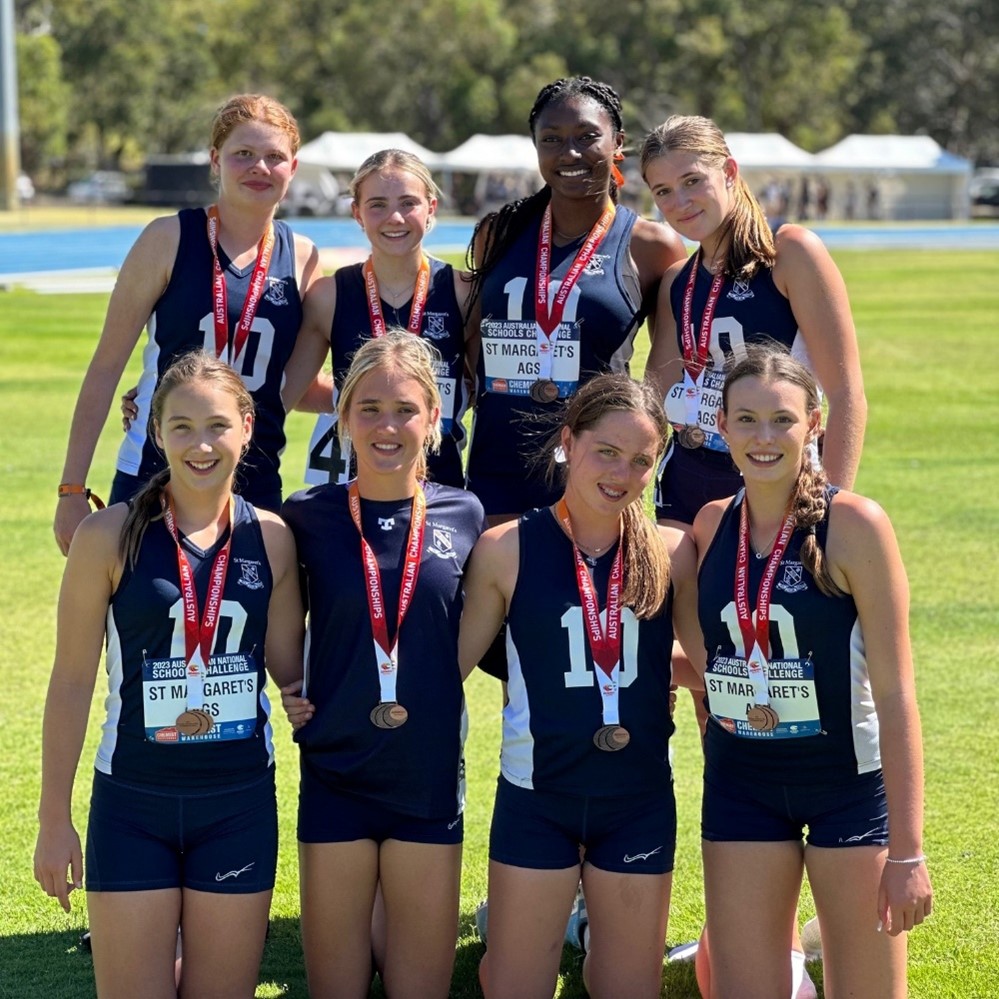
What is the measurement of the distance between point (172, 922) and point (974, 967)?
2254mm

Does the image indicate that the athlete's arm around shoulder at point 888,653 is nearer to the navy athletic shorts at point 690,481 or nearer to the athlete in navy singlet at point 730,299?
the athlete in navy singlet at point 730,299

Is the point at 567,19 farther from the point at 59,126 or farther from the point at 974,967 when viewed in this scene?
the point at 974,967

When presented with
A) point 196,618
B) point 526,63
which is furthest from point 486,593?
point 526,63

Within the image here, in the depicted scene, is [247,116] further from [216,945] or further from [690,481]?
[216,945]

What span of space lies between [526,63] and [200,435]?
240ft

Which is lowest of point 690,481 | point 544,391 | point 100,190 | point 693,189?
point 100,190

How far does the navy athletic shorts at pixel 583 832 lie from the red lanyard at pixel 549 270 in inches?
55.5

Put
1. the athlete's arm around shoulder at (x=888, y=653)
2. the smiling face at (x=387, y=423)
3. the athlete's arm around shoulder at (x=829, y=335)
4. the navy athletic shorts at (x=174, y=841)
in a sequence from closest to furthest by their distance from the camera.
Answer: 1. the athlete's arm around shoulder at (x=888, y=653)
2. the navy athletic shorts at (x=174, y=841)
3. the smiling face at (x=387, y=423)
4. the athlete's arm around shoulder at (x=829, y=335)

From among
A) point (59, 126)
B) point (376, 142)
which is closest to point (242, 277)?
point (376, 142)

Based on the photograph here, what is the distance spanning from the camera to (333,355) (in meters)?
4.70

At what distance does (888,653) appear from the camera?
3.65m

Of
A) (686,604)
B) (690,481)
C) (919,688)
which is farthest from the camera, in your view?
(919,688)

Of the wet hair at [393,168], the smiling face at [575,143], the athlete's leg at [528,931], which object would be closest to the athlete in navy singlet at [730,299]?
the smiling face at [575,143]

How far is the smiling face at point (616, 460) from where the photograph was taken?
12.8ft
